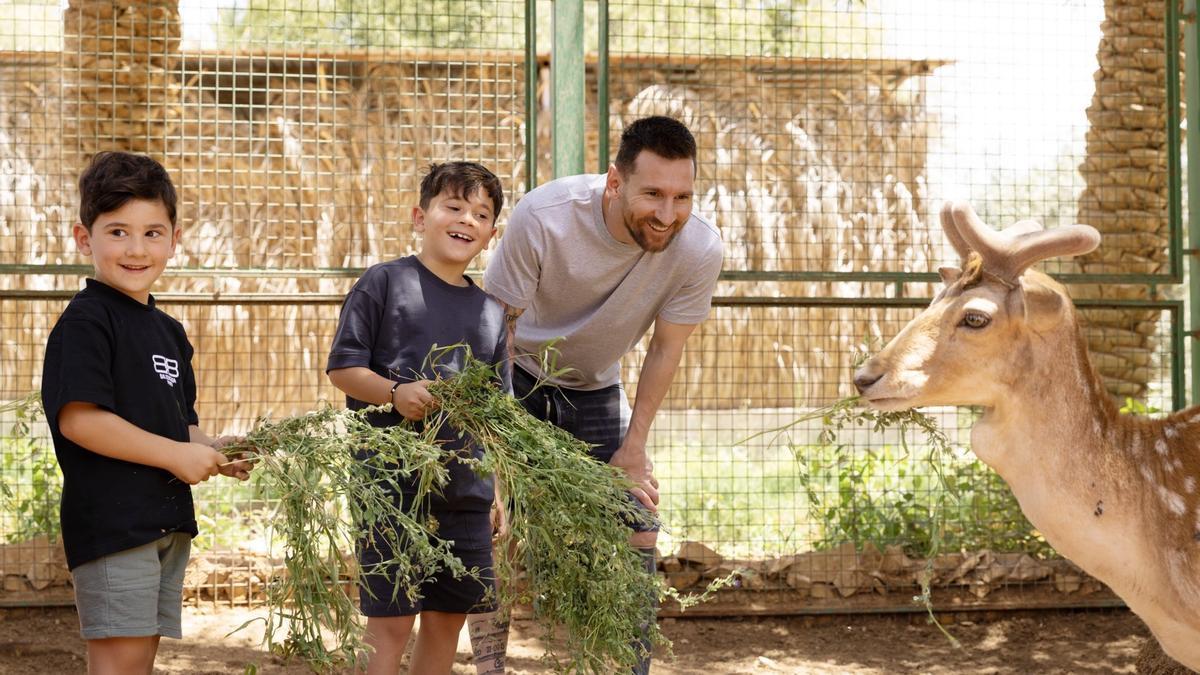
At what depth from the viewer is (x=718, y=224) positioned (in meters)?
7.73

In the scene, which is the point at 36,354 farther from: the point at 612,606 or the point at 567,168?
the point at 612,606

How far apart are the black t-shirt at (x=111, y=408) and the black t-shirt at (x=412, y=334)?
562 millimetres

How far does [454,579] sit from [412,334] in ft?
2.59

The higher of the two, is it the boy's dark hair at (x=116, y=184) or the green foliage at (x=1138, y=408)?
the boy's dark hair at (x=116, y=184)

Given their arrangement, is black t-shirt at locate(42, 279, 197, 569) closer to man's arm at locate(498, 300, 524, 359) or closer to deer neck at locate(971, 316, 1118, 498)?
man's arm at locate(498, 300, 524, 359)

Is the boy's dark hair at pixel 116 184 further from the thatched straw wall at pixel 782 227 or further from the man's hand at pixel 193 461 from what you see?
the thatched straw wall at pixel 782 227

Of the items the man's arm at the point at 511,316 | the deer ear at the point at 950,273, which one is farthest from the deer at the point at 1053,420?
the man's arm at the point at 511,316

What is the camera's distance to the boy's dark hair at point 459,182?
4004 millimetres

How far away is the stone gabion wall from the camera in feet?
24.9

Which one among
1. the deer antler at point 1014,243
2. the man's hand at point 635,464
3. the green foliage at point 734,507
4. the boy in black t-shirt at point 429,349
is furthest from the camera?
the green foliage at point 734,507

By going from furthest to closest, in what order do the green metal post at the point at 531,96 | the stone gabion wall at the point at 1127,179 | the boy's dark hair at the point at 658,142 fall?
the stone gabion wall at the point at 1127,179 → the green metal post at the point at 531,96 → the boy's dark hair at the point at 658,142

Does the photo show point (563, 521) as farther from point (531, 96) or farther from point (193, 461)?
point (531, 96)

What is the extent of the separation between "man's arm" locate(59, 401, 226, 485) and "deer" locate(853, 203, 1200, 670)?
2367mm

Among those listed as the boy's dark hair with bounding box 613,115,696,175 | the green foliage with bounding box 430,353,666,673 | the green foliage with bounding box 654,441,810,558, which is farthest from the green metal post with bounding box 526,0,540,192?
the green foliage with bounding box 430,353,666,673
